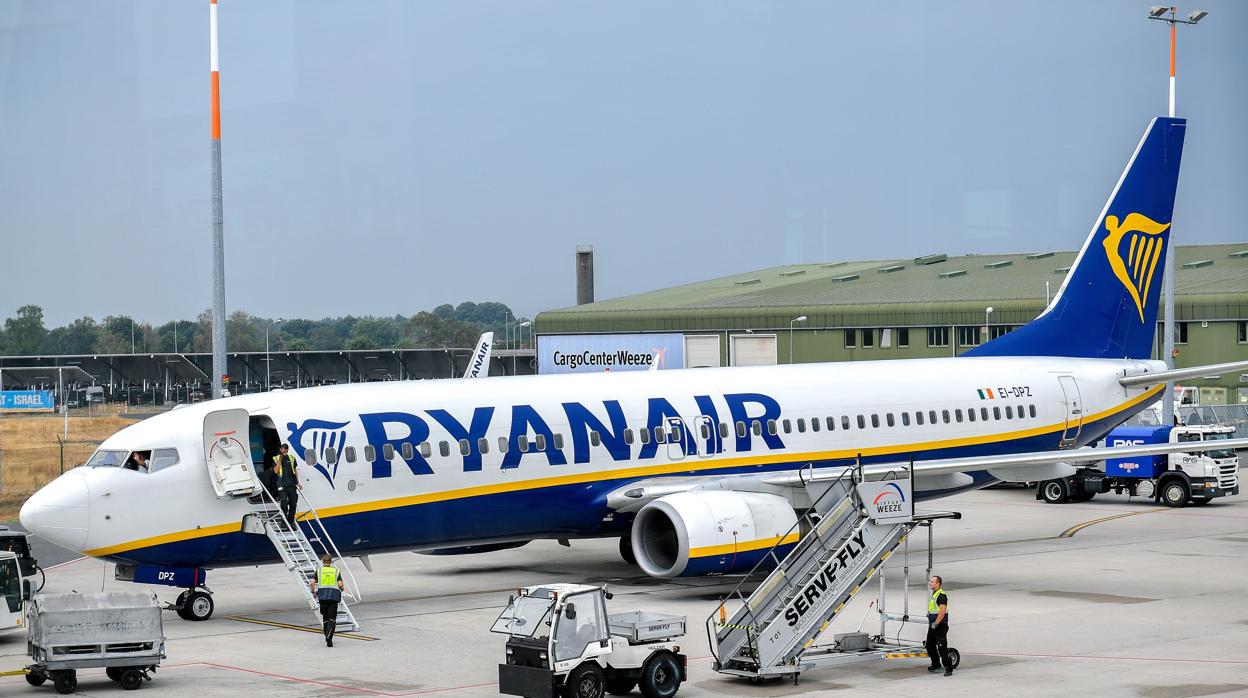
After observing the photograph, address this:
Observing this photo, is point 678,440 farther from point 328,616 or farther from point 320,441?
point 328,616

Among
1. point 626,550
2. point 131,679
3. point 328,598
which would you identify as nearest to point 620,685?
point 328,598

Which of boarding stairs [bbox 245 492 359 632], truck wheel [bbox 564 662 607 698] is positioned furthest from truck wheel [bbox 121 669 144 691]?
truck wheel [bbox 564 662 607 698]

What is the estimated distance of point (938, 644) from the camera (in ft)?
65.5

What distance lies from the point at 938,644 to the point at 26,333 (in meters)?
100

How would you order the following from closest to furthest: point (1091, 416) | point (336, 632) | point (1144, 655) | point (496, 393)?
point (1144, 655)
point (336, 632)
point (496, 393)
point (1091, 416)

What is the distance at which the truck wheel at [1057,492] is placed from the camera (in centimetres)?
4444

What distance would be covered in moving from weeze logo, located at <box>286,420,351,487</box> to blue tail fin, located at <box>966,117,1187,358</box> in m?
18.7

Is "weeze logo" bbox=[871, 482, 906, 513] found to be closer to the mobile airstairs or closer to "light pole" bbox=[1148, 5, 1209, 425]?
the mobile airstairs

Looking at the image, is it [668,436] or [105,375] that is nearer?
[668,436]

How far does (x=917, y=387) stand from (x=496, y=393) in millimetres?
10665

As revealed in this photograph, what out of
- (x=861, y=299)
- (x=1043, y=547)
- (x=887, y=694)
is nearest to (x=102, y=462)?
(x=887, y=694)

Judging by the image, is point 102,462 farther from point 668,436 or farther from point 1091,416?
point 1091,416

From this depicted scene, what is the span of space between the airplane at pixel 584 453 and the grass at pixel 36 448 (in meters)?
18.9

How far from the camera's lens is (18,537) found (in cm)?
2506
